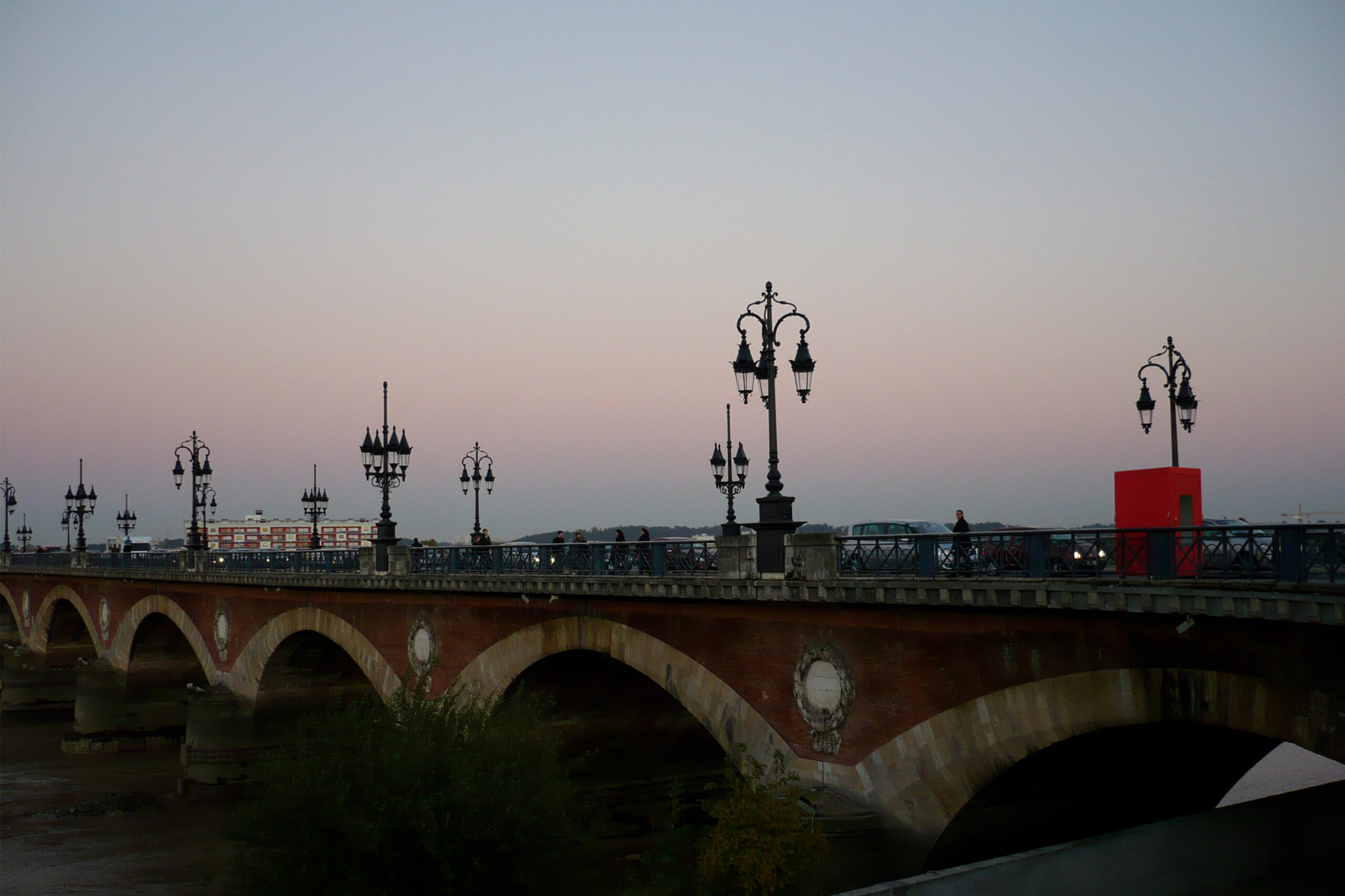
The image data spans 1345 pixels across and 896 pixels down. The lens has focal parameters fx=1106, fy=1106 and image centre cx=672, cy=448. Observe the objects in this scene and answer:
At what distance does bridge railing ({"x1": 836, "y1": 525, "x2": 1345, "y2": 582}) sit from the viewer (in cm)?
1069

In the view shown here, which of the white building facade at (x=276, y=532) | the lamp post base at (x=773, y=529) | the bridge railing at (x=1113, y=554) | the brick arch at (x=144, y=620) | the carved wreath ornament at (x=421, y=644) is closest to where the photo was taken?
the bridge railing at (x=1113, y=554)

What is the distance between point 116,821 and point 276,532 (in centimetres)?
14926

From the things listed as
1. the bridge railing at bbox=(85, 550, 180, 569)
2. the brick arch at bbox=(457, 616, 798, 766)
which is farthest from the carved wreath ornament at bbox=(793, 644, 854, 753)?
the bridge railing at bbox=(85, 550, 180, 569)

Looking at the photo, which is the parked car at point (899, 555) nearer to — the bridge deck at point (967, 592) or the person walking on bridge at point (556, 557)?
the bridge deck at point (967, 592)

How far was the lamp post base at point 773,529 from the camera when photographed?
53.8ft

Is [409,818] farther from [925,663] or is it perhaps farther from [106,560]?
[106,560]

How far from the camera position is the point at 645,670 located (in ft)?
63.2

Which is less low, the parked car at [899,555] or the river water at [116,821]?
the parked car at [899,555]

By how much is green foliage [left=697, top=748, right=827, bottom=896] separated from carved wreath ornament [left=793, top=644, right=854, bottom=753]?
7.09 ft

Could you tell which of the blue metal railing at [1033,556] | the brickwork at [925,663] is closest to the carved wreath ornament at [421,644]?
the brickwork at [925,663]

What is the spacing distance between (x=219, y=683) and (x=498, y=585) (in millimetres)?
18559

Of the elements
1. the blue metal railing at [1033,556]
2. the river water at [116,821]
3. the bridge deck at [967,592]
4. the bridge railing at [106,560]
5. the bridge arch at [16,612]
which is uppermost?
the blue metal railing at [1033,556]

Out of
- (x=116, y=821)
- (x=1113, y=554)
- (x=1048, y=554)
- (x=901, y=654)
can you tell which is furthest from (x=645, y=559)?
(x=116, y=821)

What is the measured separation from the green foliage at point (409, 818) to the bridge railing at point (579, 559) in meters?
4.39
